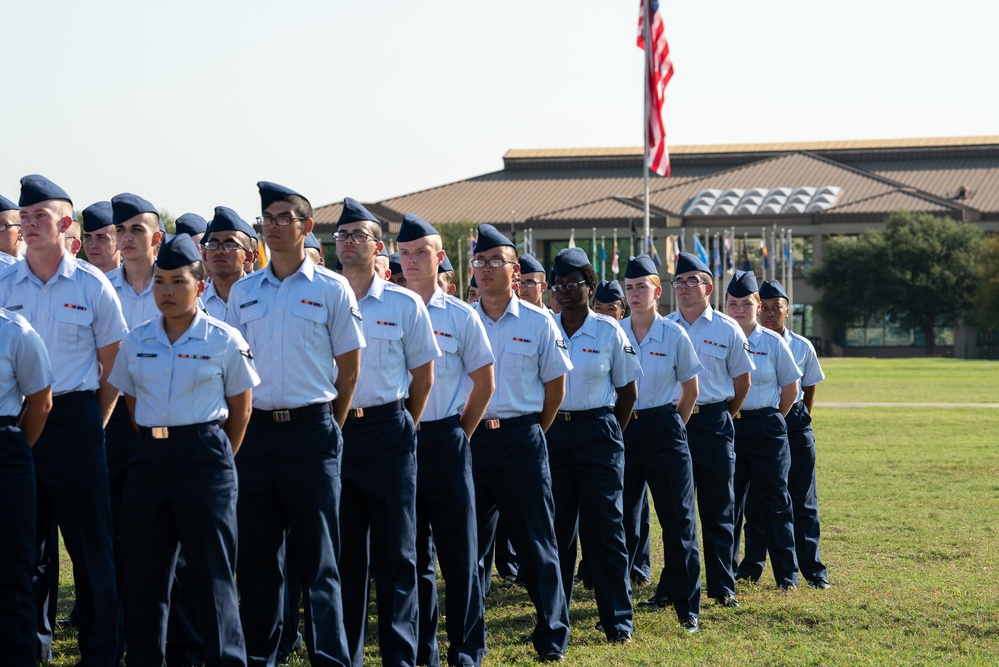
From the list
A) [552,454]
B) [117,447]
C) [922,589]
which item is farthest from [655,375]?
[117,447]

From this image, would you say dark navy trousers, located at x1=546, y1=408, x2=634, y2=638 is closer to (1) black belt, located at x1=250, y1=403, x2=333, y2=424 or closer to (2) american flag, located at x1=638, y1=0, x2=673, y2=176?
(1) black belt, located at x1=250, y1=403, x2=333, y2=424

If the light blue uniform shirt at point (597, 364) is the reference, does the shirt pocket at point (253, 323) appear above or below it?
above

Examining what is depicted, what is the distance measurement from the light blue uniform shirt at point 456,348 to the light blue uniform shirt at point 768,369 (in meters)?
3.05

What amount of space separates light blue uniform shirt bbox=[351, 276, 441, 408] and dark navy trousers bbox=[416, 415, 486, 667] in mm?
462

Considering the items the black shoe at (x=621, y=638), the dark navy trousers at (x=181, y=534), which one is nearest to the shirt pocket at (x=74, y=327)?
the dark navy trousers at (x=181, y=534)

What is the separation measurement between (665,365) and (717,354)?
707 mm

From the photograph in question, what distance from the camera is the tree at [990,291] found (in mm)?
76000

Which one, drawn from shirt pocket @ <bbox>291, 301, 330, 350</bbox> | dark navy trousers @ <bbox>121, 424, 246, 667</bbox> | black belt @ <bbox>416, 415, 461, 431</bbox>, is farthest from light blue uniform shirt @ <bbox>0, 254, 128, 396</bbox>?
black belt @ <bbox>416, 415, 461, 431</bbox>

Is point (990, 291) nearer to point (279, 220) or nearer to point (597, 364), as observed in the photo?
point (597, 364)

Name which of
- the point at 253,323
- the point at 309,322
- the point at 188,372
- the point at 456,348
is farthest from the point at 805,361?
the point at 188,372

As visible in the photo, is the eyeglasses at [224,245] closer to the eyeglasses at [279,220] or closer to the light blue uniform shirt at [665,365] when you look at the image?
the eyeglasses at [279,220]

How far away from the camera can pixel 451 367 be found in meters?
7.16

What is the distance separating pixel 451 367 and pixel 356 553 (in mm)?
1091

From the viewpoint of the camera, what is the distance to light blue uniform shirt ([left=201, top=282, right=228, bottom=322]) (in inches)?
293
